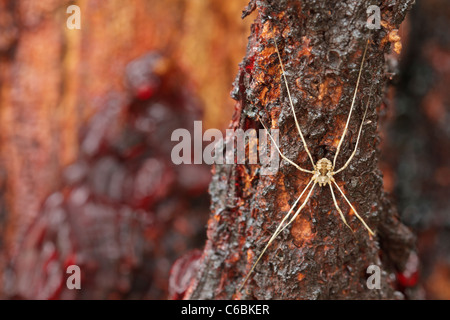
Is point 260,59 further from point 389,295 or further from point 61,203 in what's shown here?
point 61,203

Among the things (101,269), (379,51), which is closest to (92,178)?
(101,269)

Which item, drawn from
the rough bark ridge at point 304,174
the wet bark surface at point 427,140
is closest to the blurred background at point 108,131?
the wet bark surface at point 427,140

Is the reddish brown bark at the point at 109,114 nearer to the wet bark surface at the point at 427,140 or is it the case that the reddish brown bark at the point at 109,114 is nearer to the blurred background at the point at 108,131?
the blurred background at the point at 108,131

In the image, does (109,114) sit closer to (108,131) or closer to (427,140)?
(108,131)

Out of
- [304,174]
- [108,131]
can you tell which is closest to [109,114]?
[108,131]

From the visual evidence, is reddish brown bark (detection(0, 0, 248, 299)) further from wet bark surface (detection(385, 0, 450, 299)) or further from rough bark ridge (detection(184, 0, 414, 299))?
wet bark surface (detection(385, 0, 450, 299))
